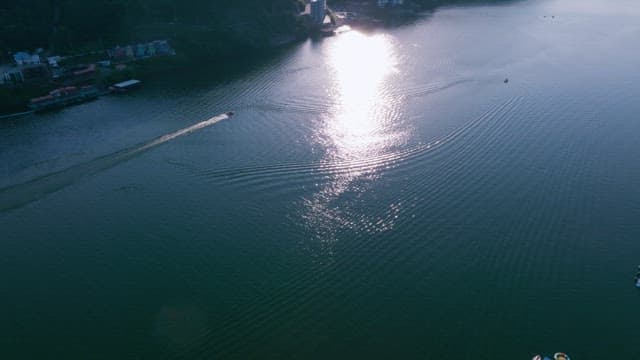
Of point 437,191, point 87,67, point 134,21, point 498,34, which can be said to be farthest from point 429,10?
point 437,191

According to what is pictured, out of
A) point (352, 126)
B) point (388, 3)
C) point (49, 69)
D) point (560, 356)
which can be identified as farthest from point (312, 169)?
point (388, 3)

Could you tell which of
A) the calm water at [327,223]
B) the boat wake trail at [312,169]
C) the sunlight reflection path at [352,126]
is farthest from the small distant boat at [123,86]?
the boat wake trail at [312,169]

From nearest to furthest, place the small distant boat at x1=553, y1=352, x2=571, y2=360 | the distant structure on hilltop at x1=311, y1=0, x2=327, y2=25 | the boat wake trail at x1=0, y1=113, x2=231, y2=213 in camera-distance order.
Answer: the small distant boat at x1=553, y1=352, x2=571, y2=360
the boat wake trail at x1=0, y1=113, x2=231, y2=213
the distant structure on hilltop at x1=311, y1=0, x2=327, y2=25

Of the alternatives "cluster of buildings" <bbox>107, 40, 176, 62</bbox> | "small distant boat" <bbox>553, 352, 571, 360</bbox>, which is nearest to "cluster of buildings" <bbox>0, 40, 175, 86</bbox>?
"cluster of buildings" <bbox>107, 40, 176, 62</bbox>

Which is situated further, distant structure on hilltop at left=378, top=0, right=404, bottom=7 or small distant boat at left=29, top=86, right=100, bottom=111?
distant structure on hilltop at left=378, top=0, right=404, bottom=7

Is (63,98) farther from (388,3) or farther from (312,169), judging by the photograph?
(388,3)

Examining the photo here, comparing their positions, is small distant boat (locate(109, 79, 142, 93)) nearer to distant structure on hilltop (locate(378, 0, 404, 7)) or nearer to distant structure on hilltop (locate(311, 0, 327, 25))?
distant structure on hilltop (locate(311, 0, 327, 25))

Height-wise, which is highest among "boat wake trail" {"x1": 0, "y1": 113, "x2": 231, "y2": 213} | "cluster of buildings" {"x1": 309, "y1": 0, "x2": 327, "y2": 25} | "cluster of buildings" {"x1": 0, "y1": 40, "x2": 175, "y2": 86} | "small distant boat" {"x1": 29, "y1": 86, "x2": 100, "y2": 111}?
"cluster of buildings" {"x1": 309, "y1": 0, "x2": 327, "y2": 25}
